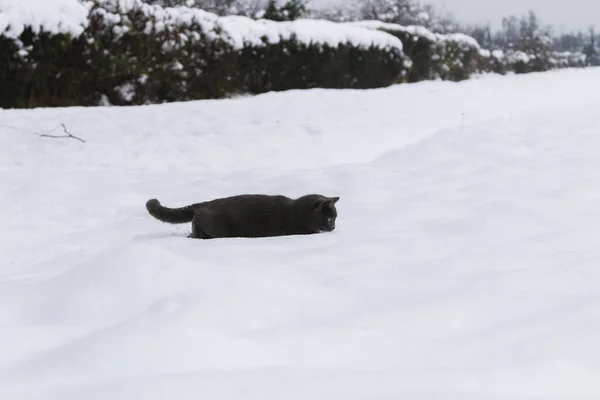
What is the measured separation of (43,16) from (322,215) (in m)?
6.55

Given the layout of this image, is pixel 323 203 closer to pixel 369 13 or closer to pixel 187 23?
pixel 187 23

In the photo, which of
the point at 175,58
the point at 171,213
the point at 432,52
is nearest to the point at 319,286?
the point at 171,213

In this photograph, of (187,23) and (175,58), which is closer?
(175,58)

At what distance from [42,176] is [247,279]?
4226mm

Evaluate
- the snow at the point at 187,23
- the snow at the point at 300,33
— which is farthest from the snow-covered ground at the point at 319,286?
the snow at the point at 300,33

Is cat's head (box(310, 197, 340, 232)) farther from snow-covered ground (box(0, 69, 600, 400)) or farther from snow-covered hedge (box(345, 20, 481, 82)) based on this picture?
snow-covered hedge (box(345, 20, 481, 82))

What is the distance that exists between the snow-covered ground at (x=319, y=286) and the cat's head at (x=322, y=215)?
5.1 inches

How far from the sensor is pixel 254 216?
404 cm

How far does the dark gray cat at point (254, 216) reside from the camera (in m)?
3.94

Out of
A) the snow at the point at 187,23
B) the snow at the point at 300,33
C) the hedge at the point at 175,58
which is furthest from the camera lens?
the snow at the point at 300,33

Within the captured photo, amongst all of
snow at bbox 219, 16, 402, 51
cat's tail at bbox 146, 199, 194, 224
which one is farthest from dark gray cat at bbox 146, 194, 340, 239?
snow at bbox 219, 16, 402, 51

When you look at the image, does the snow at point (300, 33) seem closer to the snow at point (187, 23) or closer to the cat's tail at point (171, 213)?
the snow at point (187, 23)

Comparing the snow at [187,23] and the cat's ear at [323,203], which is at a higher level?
the snow at [187,23]

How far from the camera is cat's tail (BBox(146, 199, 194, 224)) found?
164 inches
